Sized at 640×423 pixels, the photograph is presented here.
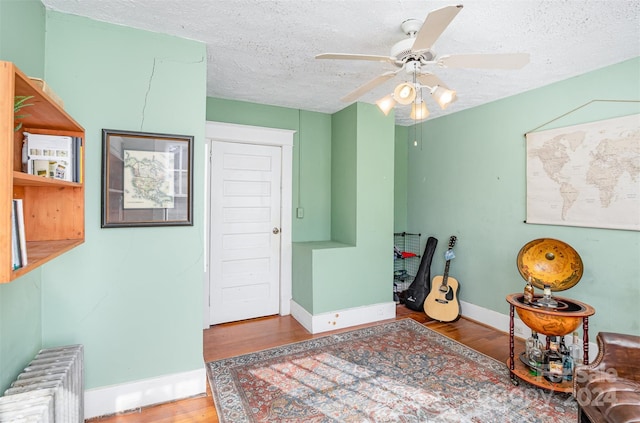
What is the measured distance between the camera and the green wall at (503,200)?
93.9 inches

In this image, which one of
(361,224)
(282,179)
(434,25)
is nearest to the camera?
(434,25)

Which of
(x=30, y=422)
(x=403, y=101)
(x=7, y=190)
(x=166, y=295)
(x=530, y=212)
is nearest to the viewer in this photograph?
(x=7, y=190)

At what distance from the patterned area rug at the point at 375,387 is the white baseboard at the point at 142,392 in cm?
17

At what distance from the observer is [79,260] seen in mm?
1859

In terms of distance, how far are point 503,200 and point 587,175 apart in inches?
30.0

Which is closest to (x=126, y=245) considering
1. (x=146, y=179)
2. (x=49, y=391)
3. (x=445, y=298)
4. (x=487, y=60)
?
(x=146, y=179)

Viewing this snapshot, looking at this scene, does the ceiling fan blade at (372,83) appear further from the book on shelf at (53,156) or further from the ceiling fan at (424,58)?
the book on shelf at (53,156)

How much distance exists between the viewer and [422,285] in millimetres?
3828

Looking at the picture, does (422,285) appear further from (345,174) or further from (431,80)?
(431,80)

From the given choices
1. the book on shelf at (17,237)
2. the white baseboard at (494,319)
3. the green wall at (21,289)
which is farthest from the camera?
the white baseboard at (494,319)

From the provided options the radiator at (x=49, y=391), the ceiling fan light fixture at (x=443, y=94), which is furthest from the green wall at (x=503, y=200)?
the radiator at (x=49, y=391)

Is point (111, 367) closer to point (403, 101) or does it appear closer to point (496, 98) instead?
point (403, 101)

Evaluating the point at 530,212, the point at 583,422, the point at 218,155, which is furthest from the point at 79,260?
the point at 530,212

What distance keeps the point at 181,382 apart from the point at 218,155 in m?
2.17
